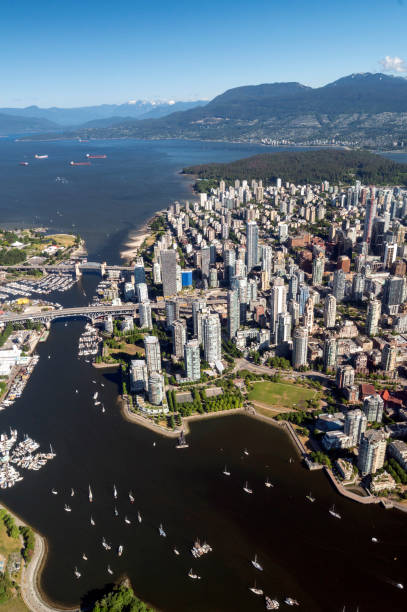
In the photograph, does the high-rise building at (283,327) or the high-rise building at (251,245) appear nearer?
the high-rise building at (283,327)

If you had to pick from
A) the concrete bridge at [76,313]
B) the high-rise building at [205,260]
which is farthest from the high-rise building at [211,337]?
the high-rise building at [205,260]

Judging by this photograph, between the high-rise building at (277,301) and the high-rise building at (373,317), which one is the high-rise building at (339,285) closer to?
the high-rise building at (373,317)

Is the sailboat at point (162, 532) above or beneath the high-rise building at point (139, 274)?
beneath

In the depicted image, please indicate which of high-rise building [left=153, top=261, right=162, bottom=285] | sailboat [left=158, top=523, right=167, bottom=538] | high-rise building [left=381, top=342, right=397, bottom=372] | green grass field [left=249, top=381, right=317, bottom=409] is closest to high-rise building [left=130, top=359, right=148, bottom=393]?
green grass field [left=249, top=381, right=317, bottom=409]

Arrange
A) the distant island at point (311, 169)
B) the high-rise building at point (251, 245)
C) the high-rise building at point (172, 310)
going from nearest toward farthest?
the high-rise building at point (172, 310) → the high-rise building at point (251, 245) → the distant island at point (311, 169)

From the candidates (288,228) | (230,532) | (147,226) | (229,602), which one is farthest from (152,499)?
(147,226)
